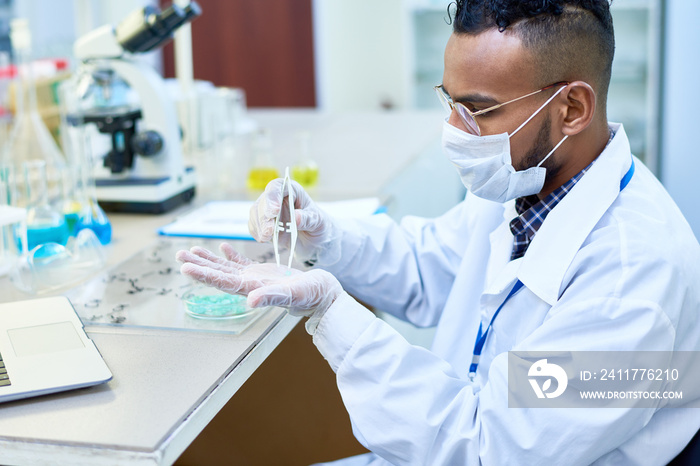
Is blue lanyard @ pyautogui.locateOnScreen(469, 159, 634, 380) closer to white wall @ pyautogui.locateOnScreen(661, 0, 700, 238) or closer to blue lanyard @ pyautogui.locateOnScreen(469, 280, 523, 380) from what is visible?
blue lanyard @ pyautogui.locateOnScreen(469, 280, 523, 380)

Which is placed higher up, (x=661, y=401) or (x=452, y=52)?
(x=452, y=52)

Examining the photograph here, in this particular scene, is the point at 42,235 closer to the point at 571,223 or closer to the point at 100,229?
the point at 100,229

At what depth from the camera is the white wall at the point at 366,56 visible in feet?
15.1

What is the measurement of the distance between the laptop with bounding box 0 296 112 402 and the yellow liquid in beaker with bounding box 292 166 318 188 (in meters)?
0.99

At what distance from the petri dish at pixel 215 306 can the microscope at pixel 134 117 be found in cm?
65

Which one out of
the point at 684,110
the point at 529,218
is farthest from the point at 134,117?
the point at 684,110

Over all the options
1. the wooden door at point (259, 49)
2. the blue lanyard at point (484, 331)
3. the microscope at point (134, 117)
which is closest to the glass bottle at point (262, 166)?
the microscope at point (134, 117)

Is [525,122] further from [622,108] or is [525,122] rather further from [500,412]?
[622,108]

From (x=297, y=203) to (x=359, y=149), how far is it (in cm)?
132

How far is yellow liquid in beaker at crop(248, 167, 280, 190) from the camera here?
6.77 feet

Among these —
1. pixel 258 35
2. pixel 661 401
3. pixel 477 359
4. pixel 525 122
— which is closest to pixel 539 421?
pixel 661 401

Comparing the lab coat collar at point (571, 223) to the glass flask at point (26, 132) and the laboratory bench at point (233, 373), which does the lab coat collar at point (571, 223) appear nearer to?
the laboratory bench at point (233, 373)

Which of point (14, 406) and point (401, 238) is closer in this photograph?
point (14, 406)

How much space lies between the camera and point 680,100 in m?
2.83
